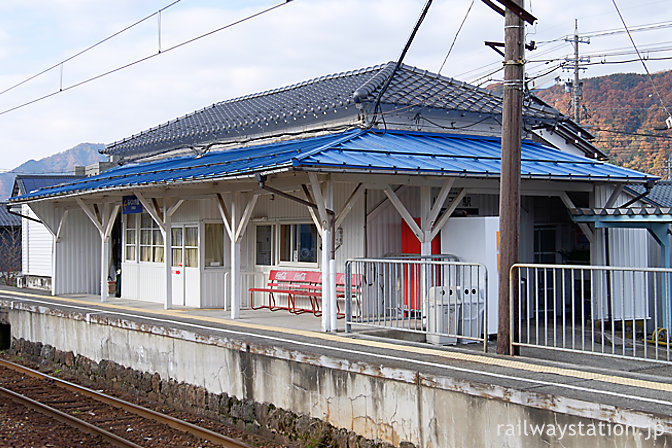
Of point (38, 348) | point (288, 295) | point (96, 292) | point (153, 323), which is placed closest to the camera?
point (153, 323)

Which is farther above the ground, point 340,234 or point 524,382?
point 340,234

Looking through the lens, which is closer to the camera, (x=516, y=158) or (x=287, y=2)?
(x=516, y=158)

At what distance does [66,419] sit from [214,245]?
6401mm

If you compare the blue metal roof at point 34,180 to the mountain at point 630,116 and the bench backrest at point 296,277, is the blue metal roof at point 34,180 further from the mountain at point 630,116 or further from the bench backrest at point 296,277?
the mountain at point 630,116

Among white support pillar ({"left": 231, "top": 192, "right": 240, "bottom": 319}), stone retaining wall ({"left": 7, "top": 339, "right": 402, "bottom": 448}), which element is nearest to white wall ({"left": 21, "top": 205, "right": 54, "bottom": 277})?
stone retaining wall ({"left": 7, "top": 339, "right": 402, "bottom": 448})

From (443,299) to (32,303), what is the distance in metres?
10.4

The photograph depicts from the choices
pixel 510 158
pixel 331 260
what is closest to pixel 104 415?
pixel 331 260

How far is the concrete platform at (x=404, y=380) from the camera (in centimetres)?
614

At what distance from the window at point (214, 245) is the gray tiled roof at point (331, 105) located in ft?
7.49

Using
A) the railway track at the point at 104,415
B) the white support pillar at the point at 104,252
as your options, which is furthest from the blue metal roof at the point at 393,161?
the railway track at the point at 104,415

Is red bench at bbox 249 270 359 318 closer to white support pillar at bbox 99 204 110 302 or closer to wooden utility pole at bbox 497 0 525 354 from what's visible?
white support pillar at bbox 99 204 110 302

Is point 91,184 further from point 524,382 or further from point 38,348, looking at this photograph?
point 524,382

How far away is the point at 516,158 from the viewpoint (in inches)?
340

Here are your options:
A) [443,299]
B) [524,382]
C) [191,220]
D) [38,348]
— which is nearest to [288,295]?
[191,220]
